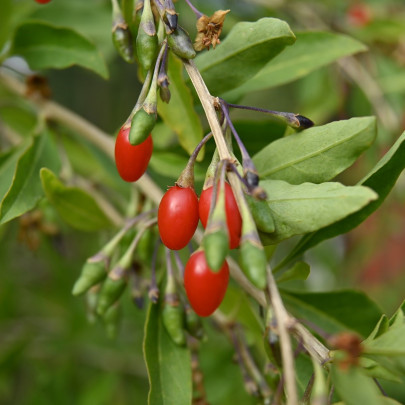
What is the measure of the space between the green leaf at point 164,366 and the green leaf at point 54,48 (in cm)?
72

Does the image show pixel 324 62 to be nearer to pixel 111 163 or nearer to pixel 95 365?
pixel 111 163

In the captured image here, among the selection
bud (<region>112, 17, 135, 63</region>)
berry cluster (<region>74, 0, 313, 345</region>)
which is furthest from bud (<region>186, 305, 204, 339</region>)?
bud (<region>112, 17, 135, 63</region>)

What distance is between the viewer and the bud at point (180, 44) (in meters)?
1.19

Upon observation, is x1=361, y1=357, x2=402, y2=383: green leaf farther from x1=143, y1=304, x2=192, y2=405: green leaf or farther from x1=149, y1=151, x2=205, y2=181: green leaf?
x1=149, y1=151, x2=205, y2=181: green leaf

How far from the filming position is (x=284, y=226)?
3.66 feet

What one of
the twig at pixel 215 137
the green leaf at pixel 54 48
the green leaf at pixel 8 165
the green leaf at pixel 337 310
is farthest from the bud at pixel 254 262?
the green leaf at pixel 54 48

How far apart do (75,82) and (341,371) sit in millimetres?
3956

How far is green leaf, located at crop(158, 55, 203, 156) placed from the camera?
4.83 ft

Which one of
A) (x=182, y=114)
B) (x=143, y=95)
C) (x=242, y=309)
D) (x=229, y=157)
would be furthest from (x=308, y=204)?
(x=242, y=309)

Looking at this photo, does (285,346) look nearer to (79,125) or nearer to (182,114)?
(182,114)

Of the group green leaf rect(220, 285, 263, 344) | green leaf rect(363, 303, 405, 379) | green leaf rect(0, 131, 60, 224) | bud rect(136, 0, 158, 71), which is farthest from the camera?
green leaf rect(220, 285, 263, 344)

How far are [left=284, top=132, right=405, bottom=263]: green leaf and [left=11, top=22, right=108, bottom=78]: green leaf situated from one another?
759mm

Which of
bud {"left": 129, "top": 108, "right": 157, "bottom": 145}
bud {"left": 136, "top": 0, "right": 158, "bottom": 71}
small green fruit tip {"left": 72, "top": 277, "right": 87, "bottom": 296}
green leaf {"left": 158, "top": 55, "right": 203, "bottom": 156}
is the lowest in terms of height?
small green fruit tip {"left": 72, "top": 277, "right": 87, "bottom": 296}

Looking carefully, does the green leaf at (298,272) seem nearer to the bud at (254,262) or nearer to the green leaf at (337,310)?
the green leaf at (337,310)
